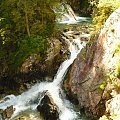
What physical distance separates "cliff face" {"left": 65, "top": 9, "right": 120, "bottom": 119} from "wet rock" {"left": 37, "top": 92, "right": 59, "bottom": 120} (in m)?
1.26

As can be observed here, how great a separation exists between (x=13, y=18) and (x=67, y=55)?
4.36 metres

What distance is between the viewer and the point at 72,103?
16.1 metres

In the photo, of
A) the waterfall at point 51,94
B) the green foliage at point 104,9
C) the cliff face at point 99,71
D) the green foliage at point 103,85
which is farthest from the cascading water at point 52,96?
the green foliage at point 104,9

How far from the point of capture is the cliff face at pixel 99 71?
42.4 ft

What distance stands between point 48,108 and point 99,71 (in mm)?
3575

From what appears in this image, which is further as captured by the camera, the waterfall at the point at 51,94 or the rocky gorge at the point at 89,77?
the waterfall at the point at 51,94

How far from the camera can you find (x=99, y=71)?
555 inches

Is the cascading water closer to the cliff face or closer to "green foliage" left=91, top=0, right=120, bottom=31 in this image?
the cliff face

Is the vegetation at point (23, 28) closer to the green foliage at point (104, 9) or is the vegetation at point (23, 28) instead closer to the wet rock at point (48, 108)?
the wet rock at point (48, 108)

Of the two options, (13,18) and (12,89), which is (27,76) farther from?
(13,18)

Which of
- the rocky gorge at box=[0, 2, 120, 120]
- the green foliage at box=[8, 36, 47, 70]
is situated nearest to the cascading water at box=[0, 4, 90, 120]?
the rocky gorge at box=[0, 2, 120, 120]

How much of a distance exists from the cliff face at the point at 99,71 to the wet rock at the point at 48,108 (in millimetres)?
1263

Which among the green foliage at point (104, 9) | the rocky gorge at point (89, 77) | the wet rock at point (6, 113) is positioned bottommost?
the wet rock at point (6, 113)

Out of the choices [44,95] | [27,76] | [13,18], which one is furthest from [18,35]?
[44,95]
